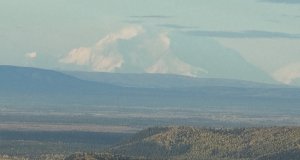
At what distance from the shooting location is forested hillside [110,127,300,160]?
10594 centimetres

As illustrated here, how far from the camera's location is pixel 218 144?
371ft

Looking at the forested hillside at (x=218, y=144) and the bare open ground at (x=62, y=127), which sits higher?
the bare open ground at (x=62, y=127)

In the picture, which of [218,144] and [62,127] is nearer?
[218,144]

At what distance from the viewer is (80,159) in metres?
75.4

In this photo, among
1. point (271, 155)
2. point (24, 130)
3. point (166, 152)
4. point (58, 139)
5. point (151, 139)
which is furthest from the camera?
point (24, 130)

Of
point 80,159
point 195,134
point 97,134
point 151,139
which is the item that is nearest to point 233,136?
point 195,134

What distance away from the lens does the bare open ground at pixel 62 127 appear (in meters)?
179

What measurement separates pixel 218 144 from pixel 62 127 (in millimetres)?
79883

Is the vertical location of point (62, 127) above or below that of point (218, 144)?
above

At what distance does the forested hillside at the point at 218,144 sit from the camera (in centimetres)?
10594

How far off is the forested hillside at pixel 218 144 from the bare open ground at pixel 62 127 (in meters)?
52.1

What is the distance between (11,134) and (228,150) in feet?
233

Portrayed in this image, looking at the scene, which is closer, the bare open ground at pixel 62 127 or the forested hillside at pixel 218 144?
the forested hillside at pixel 218 144

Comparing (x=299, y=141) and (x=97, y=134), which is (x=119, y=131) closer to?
(x=97, y=134)
